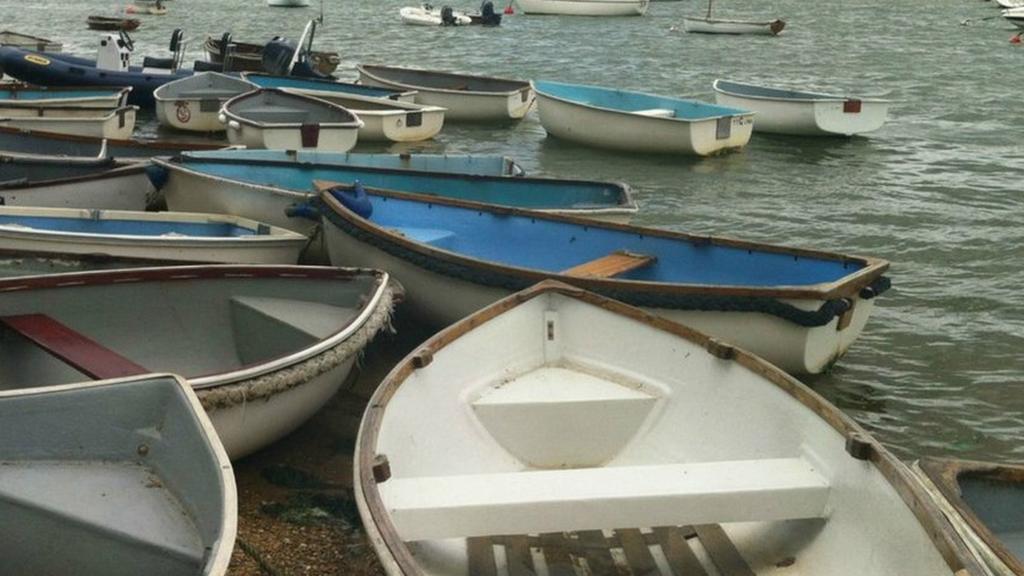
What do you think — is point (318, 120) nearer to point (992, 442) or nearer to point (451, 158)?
point (451, 158)

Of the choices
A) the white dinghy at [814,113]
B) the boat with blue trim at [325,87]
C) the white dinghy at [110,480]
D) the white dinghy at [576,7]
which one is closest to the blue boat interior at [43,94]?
the boat with blue trim at [325,87]

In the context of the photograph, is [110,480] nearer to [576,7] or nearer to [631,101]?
[631,101]

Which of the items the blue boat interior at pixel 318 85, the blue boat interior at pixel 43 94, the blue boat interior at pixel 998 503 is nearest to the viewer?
the blue boat interior at pixel 998 503

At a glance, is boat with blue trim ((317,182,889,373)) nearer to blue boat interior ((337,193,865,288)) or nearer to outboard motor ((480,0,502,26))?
blue boat interior ((337,193,865,288))

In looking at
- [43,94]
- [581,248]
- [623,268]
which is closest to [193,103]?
[43,94]

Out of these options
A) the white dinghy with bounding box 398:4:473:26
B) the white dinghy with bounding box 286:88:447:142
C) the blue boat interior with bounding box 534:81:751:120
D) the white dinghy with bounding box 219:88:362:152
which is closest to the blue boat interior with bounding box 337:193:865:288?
the white dinghy with bounding box 219:88:362:152

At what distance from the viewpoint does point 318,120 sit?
50.0ft

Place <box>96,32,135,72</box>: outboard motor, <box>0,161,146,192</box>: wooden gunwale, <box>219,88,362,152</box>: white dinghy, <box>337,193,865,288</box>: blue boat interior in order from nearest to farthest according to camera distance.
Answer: <box>337,193,865,288</box>: blue boat interior, <box>0,161,146,192</box>: wooden gunwale, <box>219,88,362,152</box>: white dinghy, <box>96,32,135,72</box>: outboard motor

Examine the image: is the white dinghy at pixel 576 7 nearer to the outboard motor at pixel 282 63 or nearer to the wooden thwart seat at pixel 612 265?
the outboard motor at pixel 282 63

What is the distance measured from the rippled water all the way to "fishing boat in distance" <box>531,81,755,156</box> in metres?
0.23

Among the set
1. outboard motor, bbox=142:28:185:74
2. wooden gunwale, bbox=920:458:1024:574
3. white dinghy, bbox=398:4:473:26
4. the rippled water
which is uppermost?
wooden gunwale, bbox=920:458:1024:574

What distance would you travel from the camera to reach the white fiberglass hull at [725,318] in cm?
745

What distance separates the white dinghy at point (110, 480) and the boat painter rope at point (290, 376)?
91 cm

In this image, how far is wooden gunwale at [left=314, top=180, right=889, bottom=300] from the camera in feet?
23.9
